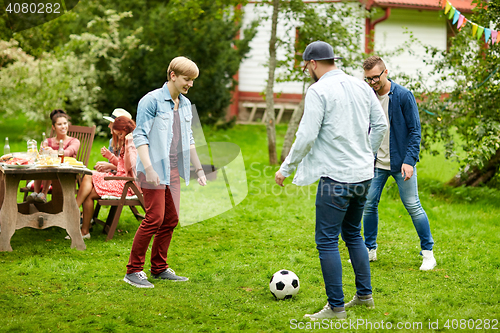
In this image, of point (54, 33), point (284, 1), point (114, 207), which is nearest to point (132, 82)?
point (54, 33)

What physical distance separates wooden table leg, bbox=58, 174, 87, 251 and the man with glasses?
110 inches

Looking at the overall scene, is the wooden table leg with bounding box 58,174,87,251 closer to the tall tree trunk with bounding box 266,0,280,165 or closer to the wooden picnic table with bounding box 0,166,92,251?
the wooden picnic table with bounding box 0,166,92,251

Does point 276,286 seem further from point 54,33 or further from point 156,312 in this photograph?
point 54,33

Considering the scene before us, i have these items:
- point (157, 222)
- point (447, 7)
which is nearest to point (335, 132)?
point (157, 222)

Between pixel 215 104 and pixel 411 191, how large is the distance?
9.07 m

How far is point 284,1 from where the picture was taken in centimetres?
930

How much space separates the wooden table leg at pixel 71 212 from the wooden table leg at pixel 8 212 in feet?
1.44

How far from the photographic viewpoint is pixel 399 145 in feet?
14.0

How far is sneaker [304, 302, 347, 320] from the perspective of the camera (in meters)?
3.19

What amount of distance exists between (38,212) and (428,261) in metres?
3.72

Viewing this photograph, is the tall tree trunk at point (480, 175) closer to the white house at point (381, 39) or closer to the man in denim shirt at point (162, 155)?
the man in denim shirt at point (162, 155)

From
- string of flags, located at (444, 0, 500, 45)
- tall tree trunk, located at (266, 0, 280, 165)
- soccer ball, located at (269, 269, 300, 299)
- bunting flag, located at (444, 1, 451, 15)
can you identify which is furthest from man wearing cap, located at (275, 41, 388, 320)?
tall tree trunk, located at (266, 0, 280, 165)

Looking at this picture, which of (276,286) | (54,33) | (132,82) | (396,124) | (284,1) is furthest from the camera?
(54,33)

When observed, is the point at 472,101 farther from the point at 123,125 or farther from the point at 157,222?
the point at 157,222
